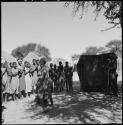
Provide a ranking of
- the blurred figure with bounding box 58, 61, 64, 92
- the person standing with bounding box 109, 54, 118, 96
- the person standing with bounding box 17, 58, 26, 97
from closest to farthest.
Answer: the person standing with bounding box 17, 58, 26, 97, the person standing with bounding box 109, 54, 118, 96, the blurred figure with bounding box 58, 61, 64, 92

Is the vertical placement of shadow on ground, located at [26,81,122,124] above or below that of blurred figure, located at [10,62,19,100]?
below

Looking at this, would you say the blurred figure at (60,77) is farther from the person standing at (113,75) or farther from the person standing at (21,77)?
the person standing at (113,75)

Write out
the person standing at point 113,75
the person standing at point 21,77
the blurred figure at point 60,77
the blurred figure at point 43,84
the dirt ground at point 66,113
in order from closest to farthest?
the dirt ground at point 66,113 → the blurred figure at point 43,84 → the person standing at point 21,77 → the person standing at point 113,75 → the blurred figure at point 60,77

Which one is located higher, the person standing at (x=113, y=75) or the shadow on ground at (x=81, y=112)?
the person standing at (x=113, y=75)

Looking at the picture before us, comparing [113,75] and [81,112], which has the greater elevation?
[113,75]

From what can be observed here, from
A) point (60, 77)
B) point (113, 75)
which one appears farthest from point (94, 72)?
point (60, 77)

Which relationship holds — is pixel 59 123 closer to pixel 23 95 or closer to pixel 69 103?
pixel 69 103

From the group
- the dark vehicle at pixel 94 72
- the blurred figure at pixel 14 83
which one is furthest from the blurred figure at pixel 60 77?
the blurred figure at pixel 14 83

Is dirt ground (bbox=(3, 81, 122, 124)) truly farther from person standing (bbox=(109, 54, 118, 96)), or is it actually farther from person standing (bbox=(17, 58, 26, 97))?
person standing (bbox=(109, 54, 118, 96))

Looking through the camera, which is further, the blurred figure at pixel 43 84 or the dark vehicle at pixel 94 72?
the dark vehicle at pixel 94 72

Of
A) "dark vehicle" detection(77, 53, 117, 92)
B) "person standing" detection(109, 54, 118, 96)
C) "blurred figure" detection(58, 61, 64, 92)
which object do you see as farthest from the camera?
"blurred figure" detection(58, 61, 64, 92)

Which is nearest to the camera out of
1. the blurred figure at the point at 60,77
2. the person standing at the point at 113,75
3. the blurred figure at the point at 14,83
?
the blurred figure at the point at 14,83

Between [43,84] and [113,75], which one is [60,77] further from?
[43,84]

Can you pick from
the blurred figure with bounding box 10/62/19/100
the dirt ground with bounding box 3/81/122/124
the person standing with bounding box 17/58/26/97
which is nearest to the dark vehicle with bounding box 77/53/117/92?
the dirt ground with bounding box 3/81/122/124
